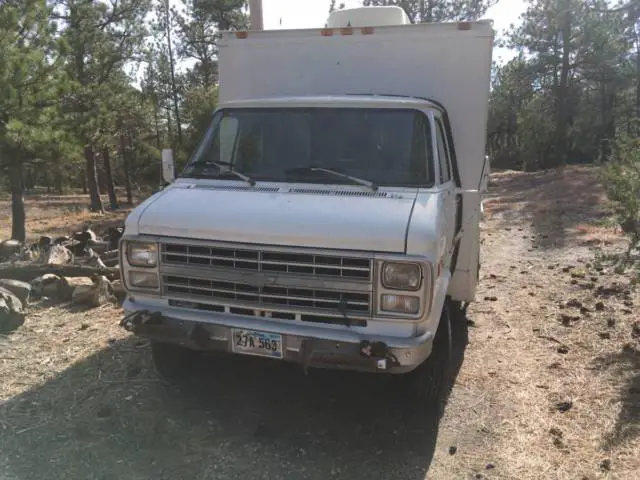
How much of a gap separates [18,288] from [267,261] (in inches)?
157

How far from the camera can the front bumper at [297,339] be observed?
361 cm

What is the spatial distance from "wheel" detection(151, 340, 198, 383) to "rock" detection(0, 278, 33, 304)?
2551mm

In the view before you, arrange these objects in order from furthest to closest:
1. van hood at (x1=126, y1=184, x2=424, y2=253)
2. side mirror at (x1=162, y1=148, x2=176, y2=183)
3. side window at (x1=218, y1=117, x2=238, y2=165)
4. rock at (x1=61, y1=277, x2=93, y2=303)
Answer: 1. rock at (x1=61, y1=277, x2=93, y2=303)
2. side mirror at (x1=162, y1=148, x2=176, y2=183)
3. side window at (x1=218, y1=117, x2=238, y2=165)
4. van hood at (x1=126, y1=184, x2=424, y2=253)

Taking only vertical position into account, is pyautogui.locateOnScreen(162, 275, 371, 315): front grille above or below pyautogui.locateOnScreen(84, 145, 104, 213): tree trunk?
above

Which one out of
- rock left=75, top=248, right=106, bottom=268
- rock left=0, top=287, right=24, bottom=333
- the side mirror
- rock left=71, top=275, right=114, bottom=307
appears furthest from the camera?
rock left=75, top=248, right=106, bottom=268

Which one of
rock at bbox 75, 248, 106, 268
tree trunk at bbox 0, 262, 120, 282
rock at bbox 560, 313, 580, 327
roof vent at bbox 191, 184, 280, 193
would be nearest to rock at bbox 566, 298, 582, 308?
rock at bbox 560, 313, 580, 327

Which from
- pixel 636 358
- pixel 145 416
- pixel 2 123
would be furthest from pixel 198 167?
pixel 2 123

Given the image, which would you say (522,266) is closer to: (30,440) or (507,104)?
(30,440)

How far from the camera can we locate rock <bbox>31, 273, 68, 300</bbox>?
268 inches

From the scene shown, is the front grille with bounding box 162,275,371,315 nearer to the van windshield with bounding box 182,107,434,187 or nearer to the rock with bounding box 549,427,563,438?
the van windshield with bounding box 182,107,434,187

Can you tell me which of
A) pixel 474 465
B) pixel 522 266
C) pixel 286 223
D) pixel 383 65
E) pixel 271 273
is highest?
pixel 383 65

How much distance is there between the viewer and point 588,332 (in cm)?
616

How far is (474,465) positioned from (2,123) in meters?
10.5

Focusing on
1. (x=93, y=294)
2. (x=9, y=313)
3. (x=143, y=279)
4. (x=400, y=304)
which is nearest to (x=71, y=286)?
(x=93, y=294)
